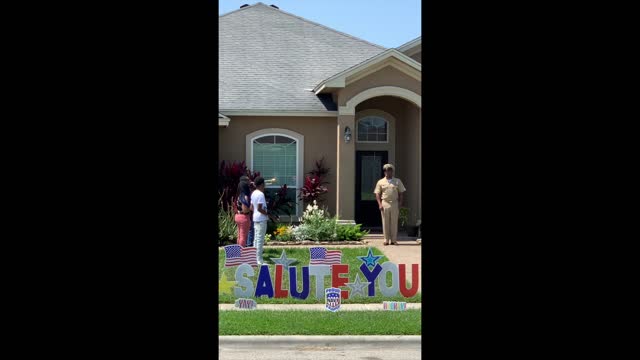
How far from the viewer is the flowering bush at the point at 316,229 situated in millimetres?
19031

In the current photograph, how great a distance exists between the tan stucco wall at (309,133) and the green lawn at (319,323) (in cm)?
1047

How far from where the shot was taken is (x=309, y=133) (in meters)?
20.9

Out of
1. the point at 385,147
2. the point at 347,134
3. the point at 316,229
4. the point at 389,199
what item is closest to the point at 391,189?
the point at 389,199

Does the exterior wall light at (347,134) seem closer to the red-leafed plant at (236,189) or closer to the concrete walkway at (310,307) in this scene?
the red-leafed plant at (236,189)

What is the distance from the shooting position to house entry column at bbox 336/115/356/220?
66.0 feet

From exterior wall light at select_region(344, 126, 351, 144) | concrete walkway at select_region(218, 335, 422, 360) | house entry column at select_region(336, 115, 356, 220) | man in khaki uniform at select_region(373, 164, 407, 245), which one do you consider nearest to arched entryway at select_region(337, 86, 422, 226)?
house entry column at select_region(336, 115, 356, 220)

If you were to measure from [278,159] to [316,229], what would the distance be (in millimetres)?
2623

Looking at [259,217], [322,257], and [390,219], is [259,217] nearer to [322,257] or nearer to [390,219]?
[322,257]

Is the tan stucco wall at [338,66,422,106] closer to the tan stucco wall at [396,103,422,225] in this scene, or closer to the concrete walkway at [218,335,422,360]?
the tan stucco wall at [396,103,422,225]
